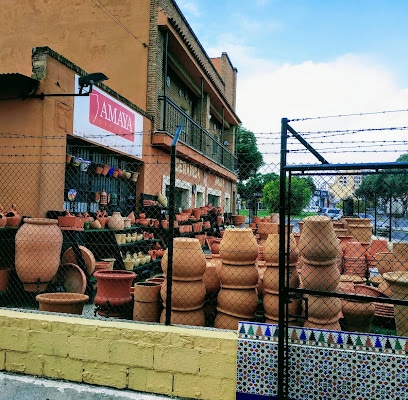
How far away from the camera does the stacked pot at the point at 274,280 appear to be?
121 inches

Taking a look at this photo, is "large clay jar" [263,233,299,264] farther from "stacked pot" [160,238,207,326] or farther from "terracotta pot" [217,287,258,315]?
"stacked pot" [160,238,207,326]

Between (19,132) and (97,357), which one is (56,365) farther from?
(19,132)

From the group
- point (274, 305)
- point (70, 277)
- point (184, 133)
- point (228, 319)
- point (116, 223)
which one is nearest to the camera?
point (274, 305)

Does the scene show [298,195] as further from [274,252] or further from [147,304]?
[147,304]

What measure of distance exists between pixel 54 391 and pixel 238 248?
194cm

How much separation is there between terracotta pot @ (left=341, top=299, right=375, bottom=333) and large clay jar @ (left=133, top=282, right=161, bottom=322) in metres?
1.69

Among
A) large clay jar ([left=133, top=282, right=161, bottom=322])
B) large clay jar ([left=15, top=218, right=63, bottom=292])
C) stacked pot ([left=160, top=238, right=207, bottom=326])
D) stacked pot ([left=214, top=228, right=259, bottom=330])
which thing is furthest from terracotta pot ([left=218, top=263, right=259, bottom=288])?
large clay jar ([left=15, top=218, right=63, bottom=292])

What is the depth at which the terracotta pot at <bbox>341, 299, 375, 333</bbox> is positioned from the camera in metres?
3.09

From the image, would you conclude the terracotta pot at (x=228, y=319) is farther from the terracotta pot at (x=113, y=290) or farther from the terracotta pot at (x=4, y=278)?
the terracotta pot at (x=4, y=278)

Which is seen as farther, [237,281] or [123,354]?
[237,281]

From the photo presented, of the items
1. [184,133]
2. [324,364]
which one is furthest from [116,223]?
[184,133]

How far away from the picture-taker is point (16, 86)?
19.7ft

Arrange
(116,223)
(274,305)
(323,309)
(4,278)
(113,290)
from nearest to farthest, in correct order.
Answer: (323,309), (274,305), (113,290), (4,278), (116,223)

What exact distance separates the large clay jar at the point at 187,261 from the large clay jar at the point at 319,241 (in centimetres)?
91
